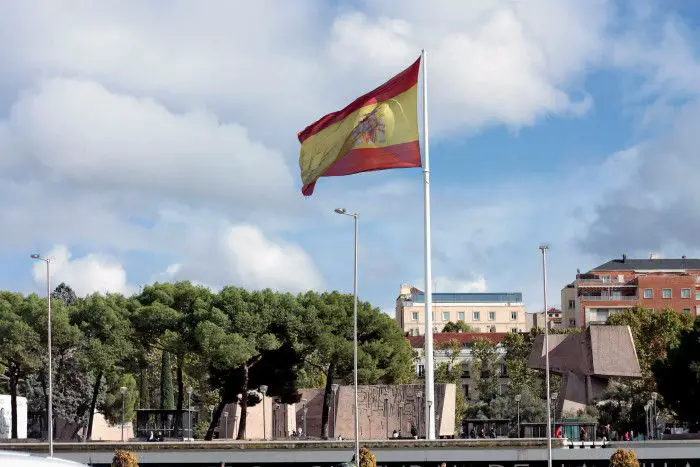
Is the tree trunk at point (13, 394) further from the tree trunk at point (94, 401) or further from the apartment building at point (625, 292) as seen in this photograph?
the apartment building at point (625, 292)

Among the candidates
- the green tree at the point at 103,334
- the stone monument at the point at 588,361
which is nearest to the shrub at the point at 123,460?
the green tree at the point at 103,334

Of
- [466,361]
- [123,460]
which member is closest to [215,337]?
[123,460]

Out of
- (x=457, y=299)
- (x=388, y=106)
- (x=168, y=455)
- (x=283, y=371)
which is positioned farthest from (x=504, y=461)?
(x=457, y=299)

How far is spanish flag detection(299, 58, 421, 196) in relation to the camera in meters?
36.9

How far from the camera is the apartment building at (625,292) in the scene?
436ft

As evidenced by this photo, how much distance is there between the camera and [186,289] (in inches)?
2554

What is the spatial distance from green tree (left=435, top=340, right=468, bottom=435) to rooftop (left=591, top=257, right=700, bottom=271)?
3011 cm

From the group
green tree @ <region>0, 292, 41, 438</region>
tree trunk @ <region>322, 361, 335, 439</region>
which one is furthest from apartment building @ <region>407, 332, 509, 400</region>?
green tree @ <region>0, 292, 41, 438</region>

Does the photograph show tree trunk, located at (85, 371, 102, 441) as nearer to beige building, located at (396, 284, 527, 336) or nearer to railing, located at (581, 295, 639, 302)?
railing, located at (581, 295, 639, 302)

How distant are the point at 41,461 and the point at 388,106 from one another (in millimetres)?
30117

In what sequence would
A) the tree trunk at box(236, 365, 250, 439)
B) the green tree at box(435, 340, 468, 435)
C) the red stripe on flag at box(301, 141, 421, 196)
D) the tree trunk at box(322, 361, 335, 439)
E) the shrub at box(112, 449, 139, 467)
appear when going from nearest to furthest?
1. the red stripe on flag at box(301, 141, 421, 196)
2. the shrub at box(112, 449, 139, 467)
3. the tree trunk at box(236, 365, 250, 439)
4. the tree trunk at box(322, 361, 335, 439)
5. the green tree at box(435, 340, 468, 435)

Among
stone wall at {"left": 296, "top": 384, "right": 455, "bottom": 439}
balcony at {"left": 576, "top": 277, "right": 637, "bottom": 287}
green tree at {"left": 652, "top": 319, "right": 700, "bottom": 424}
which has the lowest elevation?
stone wall at {"left": 296, "top": 384, "right": 455, "bottom": 439}

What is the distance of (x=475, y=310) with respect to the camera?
17662 cm

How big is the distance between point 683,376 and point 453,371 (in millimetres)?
51044
